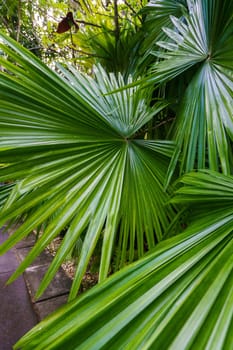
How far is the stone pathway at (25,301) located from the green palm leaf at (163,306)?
1.05 m

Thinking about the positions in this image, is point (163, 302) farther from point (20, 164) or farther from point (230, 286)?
point (20, 164)

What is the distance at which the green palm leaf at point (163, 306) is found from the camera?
28 cm

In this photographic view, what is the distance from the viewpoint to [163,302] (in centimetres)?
33

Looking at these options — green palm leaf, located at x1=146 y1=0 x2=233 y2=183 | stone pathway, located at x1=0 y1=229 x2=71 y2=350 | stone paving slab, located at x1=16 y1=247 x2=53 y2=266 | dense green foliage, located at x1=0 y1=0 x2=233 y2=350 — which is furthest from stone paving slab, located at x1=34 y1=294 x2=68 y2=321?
green palm leaf, located at x1=146 y1=0 x2=233 y2=183

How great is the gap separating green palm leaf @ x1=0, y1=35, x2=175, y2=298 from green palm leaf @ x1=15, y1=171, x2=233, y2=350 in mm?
195

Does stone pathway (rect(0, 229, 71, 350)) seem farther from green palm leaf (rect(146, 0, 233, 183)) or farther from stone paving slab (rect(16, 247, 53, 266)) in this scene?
green palm leaf (rect(146, 0, 233, 183))

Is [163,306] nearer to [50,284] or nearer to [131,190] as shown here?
[131,190]

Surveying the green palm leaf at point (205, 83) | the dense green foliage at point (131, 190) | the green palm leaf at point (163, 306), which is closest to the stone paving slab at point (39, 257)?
the dense green foliage at point (131, 190)

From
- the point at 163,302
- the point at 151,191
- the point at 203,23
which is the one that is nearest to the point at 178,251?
the point at 163,302

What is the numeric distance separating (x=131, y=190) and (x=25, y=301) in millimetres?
1392

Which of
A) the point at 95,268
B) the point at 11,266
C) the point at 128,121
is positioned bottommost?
the point at 11,266

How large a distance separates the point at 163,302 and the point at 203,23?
868 millimetres

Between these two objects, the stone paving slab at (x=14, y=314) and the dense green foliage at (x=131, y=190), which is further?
the stone paving slab at (x=14, y=314)

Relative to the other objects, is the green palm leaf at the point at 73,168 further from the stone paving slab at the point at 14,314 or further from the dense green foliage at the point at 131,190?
the stone paving slab at the point at 14,314
